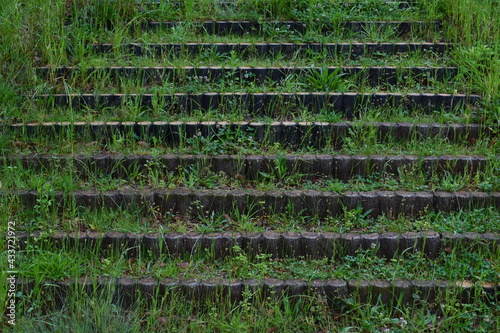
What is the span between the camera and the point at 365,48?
5.84 m

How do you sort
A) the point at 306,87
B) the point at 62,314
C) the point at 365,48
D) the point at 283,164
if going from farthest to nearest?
the point at 365,48 < the point at 306,87 < the point at 283,164 < the point at 62,314

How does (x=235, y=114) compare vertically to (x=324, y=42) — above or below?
below

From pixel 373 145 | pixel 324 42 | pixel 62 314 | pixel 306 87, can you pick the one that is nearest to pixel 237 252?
pixel 62 314

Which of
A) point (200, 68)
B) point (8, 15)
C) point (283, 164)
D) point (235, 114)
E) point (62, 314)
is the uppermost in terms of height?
point (8, 15)

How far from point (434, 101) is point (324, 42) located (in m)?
1.41

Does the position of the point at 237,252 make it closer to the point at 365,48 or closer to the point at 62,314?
the point at 62,314

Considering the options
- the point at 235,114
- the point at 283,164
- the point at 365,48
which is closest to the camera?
the point at 283,164

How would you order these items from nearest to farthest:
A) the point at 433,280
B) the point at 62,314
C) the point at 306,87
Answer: the point at 62,314 → the point at 433,280 → the point at 306,87

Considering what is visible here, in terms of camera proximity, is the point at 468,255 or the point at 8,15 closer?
the point at 468,255

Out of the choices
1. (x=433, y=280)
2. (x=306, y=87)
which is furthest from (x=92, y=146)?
(x=433, y=280)

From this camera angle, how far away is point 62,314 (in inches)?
137

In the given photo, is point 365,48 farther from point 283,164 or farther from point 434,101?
point 283,164

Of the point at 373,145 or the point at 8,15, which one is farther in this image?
the point at 8,15

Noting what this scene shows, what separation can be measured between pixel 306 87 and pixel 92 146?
7.00 ft
